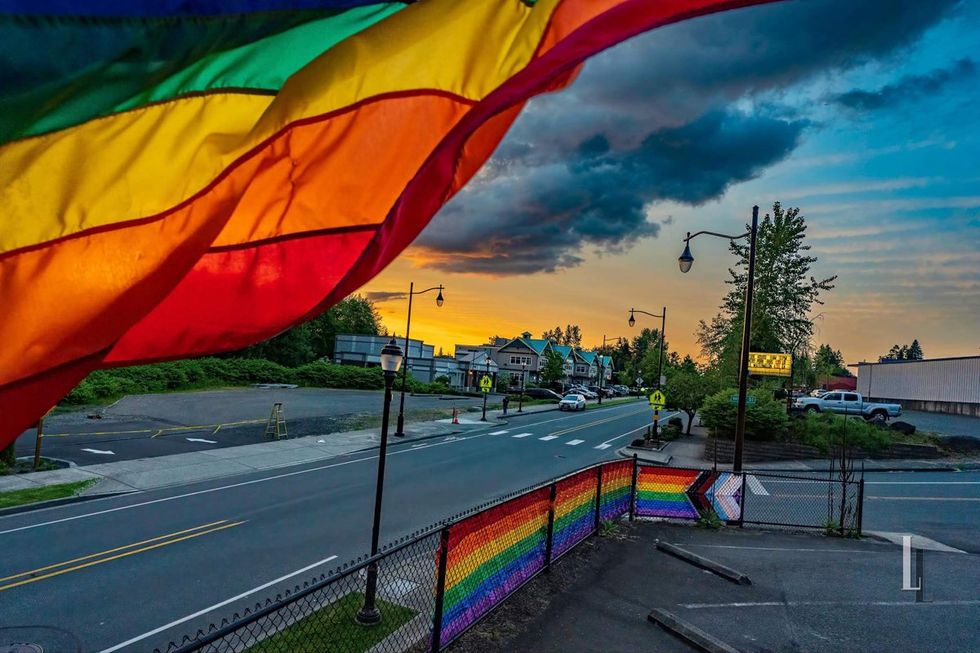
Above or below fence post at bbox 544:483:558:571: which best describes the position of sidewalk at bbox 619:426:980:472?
below

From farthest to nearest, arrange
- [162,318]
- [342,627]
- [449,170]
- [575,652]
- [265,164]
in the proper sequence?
[342,627] → [575,652] → [449,170] → [162,318] → [265,164]

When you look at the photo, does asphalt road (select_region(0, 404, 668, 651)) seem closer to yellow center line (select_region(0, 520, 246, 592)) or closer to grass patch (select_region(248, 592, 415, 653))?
yellow center line (select_region(0, 520, 246, 592))

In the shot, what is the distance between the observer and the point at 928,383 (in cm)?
5162

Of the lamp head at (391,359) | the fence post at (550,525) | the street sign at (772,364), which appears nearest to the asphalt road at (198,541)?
the lamp head at (391,359)

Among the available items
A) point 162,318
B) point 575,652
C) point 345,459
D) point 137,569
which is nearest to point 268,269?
point 162,318

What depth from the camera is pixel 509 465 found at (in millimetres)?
20891

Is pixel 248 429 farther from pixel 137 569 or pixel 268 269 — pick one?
pixel 268 269

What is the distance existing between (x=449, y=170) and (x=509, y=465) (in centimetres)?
1922

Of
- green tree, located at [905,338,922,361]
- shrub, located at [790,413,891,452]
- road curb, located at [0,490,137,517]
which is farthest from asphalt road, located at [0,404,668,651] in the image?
green tree, located at [905,338,922,361]

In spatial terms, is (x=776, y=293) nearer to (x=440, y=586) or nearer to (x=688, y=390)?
(x=688, y=390)

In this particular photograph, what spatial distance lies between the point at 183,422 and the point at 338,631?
945 inches

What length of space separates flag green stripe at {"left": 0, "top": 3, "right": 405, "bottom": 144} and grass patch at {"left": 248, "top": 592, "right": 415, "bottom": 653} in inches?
222

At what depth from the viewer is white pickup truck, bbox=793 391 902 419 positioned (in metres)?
36.7

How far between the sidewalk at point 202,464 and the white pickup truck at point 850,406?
27964 mm
